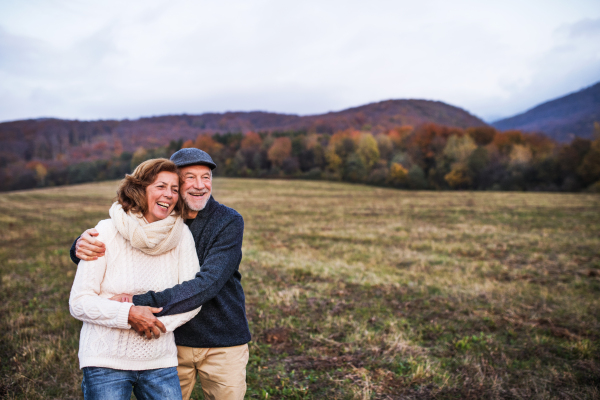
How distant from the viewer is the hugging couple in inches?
95.6

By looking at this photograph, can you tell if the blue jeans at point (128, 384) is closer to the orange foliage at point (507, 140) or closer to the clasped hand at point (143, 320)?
the clasped hand at point (143, 320)

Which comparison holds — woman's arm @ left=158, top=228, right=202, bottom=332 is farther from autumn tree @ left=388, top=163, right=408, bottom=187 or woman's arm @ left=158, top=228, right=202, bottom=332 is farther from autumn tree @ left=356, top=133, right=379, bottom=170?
autumn tree @ left=356, top=133, right=379, bottom=170

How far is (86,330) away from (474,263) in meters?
10.9

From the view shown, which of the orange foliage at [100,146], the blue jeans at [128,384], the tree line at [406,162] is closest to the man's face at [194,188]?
the blue jeans at [128,384]

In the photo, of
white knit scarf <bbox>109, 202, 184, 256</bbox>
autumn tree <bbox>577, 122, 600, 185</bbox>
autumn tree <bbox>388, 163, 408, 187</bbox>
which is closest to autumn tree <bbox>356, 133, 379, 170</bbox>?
autumn tree <bbox>388, 163, 408, 187</bbox>

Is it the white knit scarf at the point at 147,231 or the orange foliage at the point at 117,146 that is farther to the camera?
the orange foliage at the point at 117,146

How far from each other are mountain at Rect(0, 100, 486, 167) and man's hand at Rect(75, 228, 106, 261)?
11074 cm

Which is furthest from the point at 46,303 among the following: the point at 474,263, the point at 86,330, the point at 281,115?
the point at 281,115

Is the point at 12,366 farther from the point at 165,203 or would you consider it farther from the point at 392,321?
the point at 392,321

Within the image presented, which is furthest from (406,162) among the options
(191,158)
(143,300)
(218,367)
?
(143,300)

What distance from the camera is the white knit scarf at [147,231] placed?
101 inches

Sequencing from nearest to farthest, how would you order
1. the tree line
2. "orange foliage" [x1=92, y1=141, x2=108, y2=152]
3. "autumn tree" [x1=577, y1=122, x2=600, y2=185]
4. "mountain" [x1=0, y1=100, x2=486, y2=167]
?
1. "autumn tree" [x1=577, y1=122, x2=600, y2=185]
2. the tree line
3. "mountain" [x1=0, y1=100, x2=486, y2=167]
4. "orange foliage" [x1=92, y1=141, x2=108, y2=152]

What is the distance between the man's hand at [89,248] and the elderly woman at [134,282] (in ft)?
0.16

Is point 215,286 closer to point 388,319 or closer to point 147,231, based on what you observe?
point 147,231
